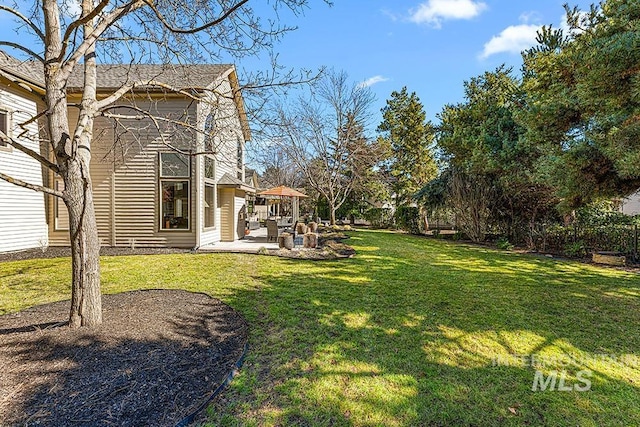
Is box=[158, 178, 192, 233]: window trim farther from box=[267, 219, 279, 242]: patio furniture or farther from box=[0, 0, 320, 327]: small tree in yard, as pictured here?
box=[0, 0, 320, 327]: small tree in yard

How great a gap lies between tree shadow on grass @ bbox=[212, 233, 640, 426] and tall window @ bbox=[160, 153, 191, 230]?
519cm

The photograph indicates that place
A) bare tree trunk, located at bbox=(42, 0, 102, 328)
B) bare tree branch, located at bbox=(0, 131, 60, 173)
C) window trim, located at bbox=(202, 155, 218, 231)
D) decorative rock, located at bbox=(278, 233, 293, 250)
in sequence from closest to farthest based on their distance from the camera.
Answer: bare tree branch, located at bbox=(0, 131, 60, 173) < bare tree trunk, located at bbox=(42, 0, 102, 328) < decorative rock, located at bbox=(278, 233, 293, 250) < window trim, located at bbox=(202, 155, 218, 231)

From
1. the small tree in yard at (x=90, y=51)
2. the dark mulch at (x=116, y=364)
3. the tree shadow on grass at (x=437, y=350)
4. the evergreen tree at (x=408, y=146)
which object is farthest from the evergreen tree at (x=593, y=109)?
the evergreen tree at (x=408, y=146)

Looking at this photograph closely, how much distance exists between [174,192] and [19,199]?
14.4ft

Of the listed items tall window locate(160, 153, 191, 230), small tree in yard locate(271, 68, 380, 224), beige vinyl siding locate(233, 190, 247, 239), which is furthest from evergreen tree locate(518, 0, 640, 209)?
small tree in yard locate(271, 68, 380, 224)

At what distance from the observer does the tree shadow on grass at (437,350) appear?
2.64 meters

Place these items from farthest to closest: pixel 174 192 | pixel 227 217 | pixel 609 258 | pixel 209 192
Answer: pixel 227 217 → pixel 209 192 → pixel 174 192 → pixel 609 258

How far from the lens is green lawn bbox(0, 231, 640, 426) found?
8.72 feet

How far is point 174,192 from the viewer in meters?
10.6

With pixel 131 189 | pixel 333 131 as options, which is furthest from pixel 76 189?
pixel 333 131

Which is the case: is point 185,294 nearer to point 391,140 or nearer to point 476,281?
point 476,281

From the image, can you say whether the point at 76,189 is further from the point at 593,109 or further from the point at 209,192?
the point at 593,109

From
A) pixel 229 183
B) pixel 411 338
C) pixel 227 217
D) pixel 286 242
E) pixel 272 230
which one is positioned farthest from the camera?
pixel 227 217

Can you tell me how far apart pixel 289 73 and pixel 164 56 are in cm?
205
